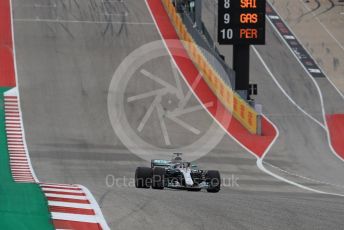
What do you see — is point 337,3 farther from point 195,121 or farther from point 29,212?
point 29,212


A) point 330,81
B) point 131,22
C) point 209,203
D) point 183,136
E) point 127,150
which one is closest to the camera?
point 209,203

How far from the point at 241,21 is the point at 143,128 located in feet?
22.2

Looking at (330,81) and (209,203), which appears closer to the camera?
(209,203)

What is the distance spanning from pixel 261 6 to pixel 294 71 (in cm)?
1238

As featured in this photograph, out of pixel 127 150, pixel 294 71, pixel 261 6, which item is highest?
pixel 261 6

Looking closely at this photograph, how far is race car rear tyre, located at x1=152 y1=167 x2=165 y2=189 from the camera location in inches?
701

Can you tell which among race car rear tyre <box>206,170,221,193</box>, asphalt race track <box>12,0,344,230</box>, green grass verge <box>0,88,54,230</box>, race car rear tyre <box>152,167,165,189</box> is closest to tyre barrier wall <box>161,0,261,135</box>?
A: asphalt race track <box>12,0,344,230</box>

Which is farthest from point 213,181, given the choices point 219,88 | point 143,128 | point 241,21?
point 219,88

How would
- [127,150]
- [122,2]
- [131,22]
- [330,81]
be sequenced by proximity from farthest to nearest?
[122,2] → [131,22] → [330,81] → [127,150]

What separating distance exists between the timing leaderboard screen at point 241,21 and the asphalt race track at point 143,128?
3.80 m

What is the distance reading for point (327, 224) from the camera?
11.1 metres

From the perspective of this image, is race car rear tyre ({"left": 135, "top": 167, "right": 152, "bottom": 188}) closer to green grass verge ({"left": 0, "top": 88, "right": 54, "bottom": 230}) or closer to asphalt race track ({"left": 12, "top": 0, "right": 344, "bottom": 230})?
asphalt race track ({"left": 12, "top": 0, "right": 344, "bottom": 230})

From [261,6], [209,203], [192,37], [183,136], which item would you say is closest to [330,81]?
[192,37]

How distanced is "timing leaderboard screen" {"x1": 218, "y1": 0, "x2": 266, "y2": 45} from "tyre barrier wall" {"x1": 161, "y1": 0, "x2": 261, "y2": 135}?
2.87 meters
